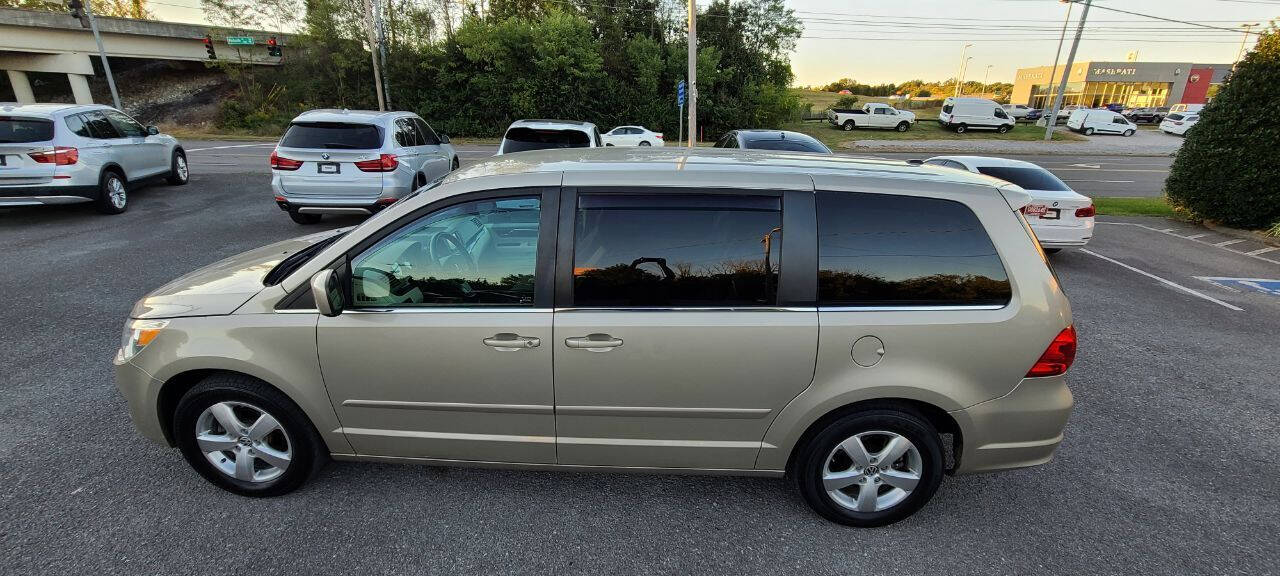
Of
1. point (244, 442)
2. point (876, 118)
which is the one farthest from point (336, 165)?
point (876, 118)

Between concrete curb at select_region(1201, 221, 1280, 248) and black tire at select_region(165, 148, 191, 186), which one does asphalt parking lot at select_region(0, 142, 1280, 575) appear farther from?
black tire at select_region(165, 148, 191, 186)

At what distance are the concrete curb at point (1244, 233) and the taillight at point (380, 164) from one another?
45.4 feet

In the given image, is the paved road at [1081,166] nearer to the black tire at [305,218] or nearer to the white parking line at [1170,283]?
the black tire at [305,218]

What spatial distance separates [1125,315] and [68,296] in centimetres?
1059

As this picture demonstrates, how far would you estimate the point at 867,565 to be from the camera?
255 cm

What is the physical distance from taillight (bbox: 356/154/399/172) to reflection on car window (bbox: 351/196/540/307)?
600cm

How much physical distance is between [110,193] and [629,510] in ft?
35.7

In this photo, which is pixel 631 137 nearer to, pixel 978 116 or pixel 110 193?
pixel 110 193

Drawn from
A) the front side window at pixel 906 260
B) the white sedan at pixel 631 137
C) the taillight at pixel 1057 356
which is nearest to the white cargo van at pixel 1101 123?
the white sedan at pixel 631 137

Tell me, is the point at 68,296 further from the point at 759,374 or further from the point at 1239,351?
the point at 1239,351

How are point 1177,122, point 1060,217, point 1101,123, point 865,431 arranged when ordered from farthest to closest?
point 1177,122, point 1101,123, point 1060,217, point 865,431

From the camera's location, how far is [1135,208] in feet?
40.1

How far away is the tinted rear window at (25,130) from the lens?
794 centimetres

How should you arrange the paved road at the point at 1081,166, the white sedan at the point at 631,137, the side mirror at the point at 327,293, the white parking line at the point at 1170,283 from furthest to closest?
the white sedan at the point at 631,137 < the paved road at the point at 1081,166 < the white parking line at the point at 1170,283 < the side mirror at the point at 327,293
